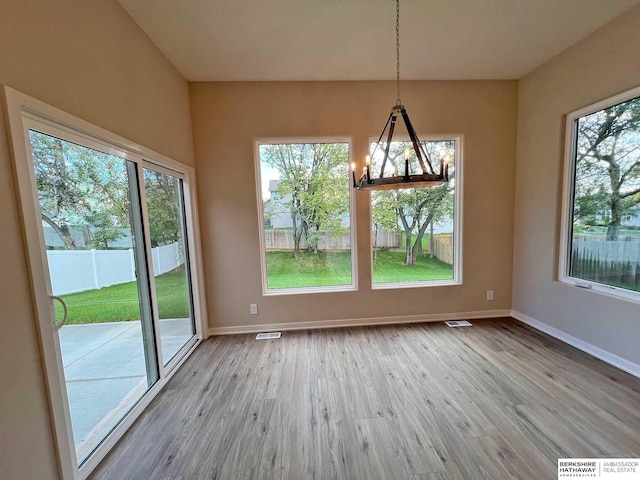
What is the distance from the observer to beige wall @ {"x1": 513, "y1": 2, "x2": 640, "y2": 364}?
2.28 meters

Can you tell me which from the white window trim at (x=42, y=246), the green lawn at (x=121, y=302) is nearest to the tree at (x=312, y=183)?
the green lawn at (x=121, y=302)

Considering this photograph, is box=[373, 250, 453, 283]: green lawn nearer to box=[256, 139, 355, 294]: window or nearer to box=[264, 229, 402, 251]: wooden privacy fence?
box=[264, 229, 402, 251]: wooden privacy fence

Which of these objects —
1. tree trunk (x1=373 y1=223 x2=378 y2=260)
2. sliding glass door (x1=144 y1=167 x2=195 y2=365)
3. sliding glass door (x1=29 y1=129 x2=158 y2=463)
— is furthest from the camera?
tree trunk (x1=373 y1=223 x2=378 y2=260)

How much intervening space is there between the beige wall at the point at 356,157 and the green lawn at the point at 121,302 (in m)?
0.51

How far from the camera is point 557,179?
287cm

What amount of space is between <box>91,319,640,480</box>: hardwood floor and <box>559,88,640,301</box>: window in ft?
Result: 2.78

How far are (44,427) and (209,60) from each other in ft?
10.3

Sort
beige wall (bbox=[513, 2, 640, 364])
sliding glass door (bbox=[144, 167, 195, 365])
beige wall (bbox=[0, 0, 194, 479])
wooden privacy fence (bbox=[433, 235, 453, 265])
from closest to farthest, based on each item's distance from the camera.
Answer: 1. beige wall (bbox=[0, 0, 194, 479])
2. beige wall (bbox=[513, 2, 640, 364])
3. sliding glass door (bbox=[144, 167, 195, 365])
4. wooden privacy fence (bbox=[433, 235, 453, 265])

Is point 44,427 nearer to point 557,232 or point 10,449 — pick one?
point 10,449

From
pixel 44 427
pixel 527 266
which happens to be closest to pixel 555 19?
pixel 527 266

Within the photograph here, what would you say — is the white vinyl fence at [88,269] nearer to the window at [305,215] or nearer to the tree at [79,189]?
the tree at [79,189]

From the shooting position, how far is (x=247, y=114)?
3139mm

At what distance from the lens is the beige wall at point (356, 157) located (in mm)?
3148

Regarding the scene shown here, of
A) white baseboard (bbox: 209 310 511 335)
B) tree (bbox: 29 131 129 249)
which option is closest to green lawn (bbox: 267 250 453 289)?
white baseboard (bbox: 209 310 511 335)
